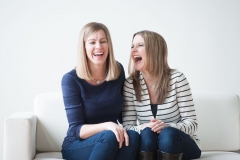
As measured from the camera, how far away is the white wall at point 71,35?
2600 mm

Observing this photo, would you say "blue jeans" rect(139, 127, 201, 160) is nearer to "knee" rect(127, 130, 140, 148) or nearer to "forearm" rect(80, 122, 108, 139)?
"knee" rect(127, 130, 140, 148)

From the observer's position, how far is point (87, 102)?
1.86 meters

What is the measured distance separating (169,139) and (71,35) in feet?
4.53

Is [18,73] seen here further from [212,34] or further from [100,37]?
[212,34]

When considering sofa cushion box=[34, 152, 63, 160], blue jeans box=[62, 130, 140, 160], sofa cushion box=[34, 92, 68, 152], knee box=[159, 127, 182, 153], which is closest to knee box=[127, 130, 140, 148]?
blue jeans box=[62, 130, 140, 160]

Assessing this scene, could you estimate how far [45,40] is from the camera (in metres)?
2.60

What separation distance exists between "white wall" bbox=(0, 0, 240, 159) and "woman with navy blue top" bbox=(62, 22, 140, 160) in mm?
726

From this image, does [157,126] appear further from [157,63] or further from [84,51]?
[84,51]

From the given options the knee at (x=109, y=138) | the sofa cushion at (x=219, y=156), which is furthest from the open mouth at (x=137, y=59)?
the sofa cushion at (x=219, y=156)

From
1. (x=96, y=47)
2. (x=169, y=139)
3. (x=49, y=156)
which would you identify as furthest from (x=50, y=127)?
(x=169, y=139)

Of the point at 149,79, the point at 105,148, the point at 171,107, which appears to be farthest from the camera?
the point at 149,79

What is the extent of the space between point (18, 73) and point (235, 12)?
183 cm

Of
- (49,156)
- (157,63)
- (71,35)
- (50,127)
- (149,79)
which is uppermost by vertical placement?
(71,35)

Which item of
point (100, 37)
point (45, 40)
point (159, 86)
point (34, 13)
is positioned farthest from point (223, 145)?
point (34, 13)
